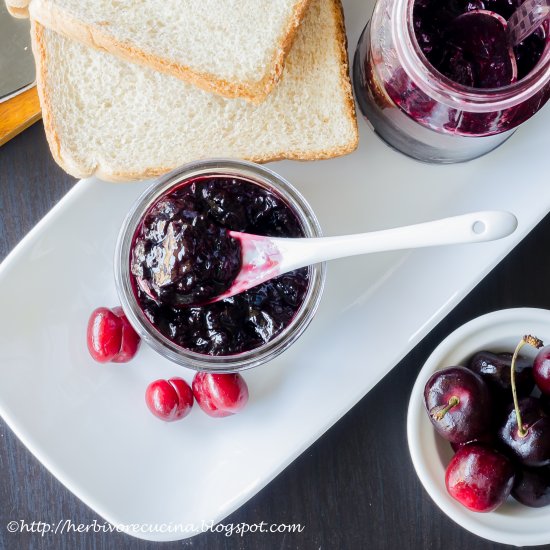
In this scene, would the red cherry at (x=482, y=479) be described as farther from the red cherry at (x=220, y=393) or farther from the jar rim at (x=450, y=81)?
the jar rim at (x=450, y=81)

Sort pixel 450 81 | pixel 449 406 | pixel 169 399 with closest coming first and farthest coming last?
pixel 450 81, pixel 449 406, pixel 169 399

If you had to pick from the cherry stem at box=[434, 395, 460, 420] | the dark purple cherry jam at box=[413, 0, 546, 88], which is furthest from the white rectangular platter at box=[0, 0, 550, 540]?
the dark purple cherry jam at box=[413, 0, 546, 88]

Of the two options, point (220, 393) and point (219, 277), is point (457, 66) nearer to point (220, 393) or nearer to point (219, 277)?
point (219, 277)

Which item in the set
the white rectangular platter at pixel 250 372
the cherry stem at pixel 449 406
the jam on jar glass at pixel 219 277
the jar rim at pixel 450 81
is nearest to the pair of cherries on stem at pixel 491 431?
the cherry stem at pixel 449 406

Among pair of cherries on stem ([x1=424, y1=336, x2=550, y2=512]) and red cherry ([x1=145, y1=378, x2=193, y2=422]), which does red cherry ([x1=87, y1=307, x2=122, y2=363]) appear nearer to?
red cherry ([x1=145, y1=378, x2=193, y2=422])

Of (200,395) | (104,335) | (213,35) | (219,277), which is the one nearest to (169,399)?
(200,395)

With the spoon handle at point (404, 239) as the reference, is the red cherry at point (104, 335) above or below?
below
